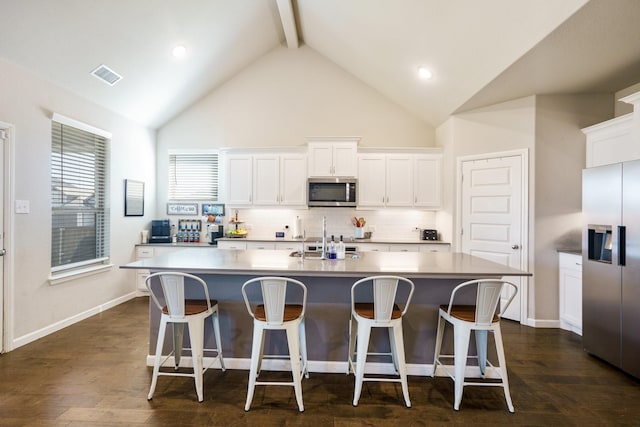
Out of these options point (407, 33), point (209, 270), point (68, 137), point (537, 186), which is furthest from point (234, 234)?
point (537, 186)

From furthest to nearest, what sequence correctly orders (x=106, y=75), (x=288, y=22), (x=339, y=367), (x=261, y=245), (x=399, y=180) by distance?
(x=399, y=180), (x=261, y=245), (x=288, y=22), (x=106, y=75), (x=339, y=367)

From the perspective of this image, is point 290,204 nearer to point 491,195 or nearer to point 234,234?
point 234,234

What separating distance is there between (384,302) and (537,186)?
286 cm

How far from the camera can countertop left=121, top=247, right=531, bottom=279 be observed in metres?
2.29

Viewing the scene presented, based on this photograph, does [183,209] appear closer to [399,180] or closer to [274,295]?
[399,180]

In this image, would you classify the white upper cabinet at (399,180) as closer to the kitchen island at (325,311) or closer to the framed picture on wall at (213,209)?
the kitchen island at (325,311)

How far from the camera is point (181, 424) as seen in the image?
2.01 meters

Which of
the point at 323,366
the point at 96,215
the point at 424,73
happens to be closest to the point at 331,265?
the point at 323,366

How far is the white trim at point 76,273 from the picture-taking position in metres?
3.47

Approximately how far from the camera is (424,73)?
3.87m

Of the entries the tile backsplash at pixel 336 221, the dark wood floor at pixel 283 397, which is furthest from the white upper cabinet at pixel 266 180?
the dark wood floor at pixel 283 397

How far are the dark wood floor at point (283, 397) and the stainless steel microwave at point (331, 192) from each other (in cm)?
264

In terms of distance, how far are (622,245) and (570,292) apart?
45.2 inches

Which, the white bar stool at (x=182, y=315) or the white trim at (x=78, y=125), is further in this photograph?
the white trim at (x=78, y=125)
